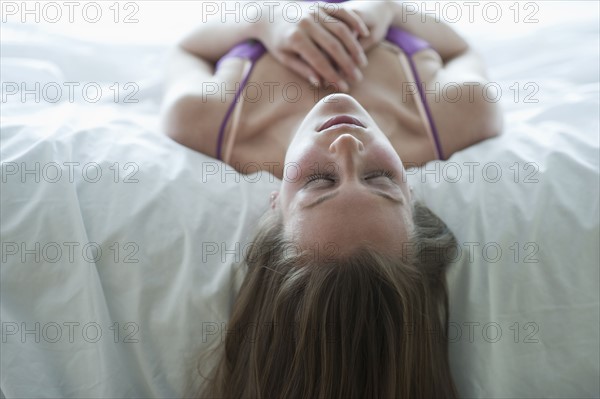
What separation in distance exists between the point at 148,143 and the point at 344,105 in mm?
350

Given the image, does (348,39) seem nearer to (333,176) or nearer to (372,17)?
(372,17)

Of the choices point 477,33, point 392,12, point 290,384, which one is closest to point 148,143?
point 290,384

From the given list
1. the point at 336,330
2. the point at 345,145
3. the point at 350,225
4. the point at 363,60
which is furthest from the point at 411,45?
the point at 336,330

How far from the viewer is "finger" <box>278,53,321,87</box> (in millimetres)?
1146

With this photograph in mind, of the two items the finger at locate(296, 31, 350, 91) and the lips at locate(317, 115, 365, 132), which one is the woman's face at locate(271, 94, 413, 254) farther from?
the finger at locate(296, 31, 350, 91)

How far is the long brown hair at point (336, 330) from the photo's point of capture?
816mm

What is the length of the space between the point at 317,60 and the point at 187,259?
49 cm

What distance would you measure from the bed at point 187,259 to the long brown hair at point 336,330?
4 cm

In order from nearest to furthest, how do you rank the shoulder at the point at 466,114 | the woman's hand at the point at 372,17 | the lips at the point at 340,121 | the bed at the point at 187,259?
the bed at the point at 187,259, the lips at the point at 340,121, the shoulder at the point at 466,114, the woman's hand at the point at 372,17

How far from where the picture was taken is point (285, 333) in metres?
0.84

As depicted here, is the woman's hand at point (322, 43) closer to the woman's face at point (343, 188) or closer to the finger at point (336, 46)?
the finger at point (336, 46)

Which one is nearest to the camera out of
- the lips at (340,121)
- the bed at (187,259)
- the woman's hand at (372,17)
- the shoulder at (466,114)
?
the bed at (187,259)

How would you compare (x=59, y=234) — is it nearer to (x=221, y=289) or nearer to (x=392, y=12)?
(x=221, y=289)

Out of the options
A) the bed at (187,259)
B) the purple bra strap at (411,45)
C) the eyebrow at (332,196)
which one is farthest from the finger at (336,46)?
the eyebrow at (332,196)
